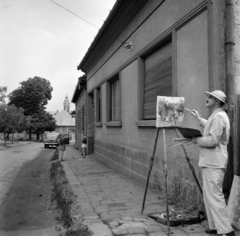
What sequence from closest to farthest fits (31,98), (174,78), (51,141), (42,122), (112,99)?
(174,78), (112,99), (51,141), (42,122), (31,98)

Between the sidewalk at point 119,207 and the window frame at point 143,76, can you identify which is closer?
the sidewalk at point 119,207

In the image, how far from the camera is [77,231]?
3957 mm

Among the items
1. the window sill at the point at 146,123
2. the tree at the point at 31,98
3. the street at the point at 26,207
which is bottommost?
the street at the point at 26,207

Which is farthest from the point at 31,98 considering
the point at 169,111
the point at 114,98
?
the point at 169,111

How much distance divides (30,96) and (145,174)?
157ft

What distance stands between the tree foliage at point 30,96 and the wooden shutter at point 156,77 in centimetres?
4671

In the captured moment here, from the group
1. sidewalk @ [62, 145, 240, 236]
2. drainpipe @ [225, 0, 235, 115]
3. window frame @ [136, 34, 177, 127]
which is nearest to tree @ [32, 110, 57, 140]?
sidewalk @ [62, 145, 240, 236]

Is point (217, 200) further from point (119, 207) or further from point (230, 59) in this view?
point (119, 207)

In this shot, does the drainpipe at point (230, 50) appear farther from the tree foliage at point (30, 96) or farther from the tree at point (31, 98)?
the tree foliage at point (30, 96)

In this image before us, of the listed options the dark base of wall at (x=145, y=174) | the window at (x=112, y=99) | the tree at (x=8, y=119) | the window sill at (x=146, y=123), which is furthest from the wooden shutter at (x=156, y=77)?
the tree at (x=8, y=119)

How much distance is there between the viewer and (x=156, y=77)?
23.2ft

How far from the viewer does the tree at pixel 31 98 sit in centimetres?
5141

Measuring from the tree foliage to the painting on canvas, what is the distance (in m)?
49.8

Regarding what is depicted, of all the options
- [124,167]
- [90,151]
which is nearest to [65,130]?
[90,151]
